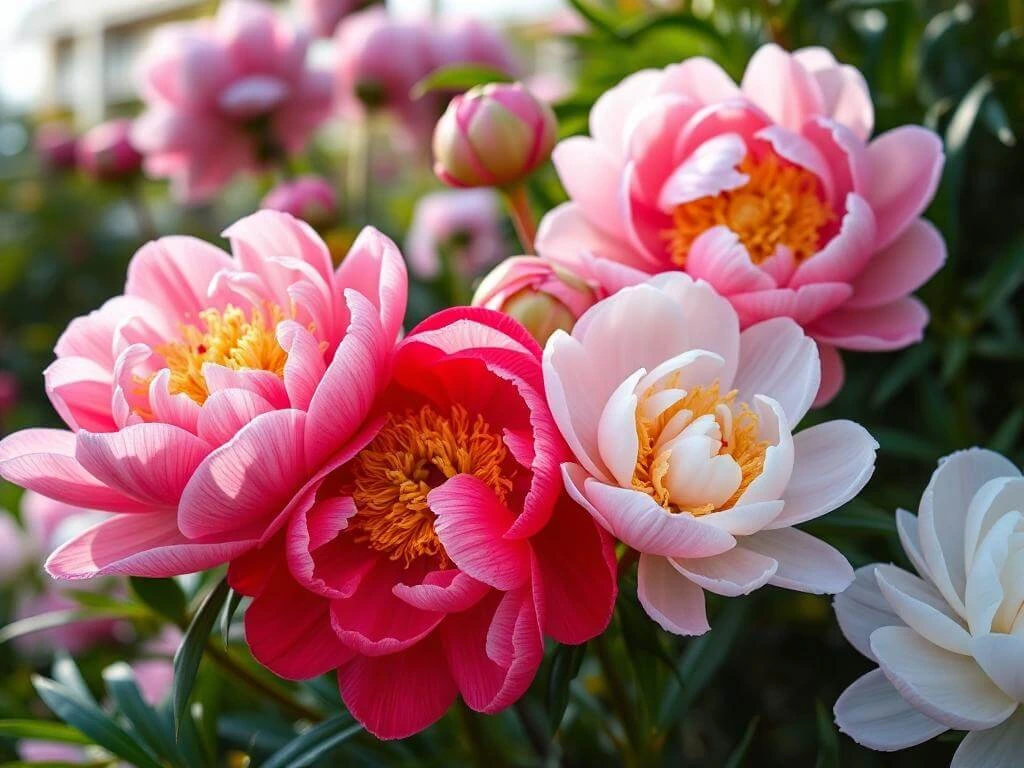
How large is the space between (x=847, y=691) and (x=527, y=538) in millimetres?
173

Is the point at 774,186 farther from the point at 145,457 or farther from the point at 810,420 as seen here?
the point at 145,457

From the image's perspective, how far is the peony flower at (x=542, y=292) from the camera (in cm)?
50

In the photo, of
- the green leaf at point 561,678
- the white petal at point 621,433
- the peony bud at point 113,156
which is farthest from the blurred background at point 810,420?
the peony bud at point 113,156

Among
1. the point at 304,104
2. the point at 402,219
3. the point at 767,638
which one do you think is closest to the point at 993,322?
the point at 767,638

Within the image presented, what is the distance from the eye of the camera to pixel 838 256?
545 mm

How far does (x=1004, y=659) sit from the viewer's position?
1.37 feet

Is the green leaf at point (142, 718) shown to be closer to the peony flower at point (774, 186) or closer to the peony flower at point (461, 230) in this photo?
the peony flower at point (774, 186)

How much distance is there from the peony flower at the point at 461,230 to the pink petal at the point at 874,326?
1002mm

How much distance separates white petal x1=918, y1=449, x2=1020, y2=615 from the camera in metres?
0.46

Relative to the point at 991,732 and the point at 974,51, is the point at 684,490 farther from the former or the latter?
the point at 974,51

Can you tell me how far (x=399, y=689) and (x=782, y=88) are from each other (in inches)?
16.5

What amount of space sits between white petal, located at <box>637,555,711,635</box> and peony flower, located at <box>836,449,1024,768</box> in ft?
0.27

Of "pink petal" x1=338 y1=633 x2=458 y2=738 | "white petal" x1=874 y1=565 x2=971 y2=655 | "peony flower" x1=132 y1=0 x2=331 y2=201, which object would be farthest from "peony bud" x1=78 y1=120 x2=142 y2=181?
"white petal" x1=874 y1=565 x2=971 y2=655

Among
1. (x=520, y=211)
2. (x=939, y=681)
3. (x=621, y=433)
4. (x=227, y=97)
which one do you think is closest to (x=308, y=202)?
(x=227, y=97)
